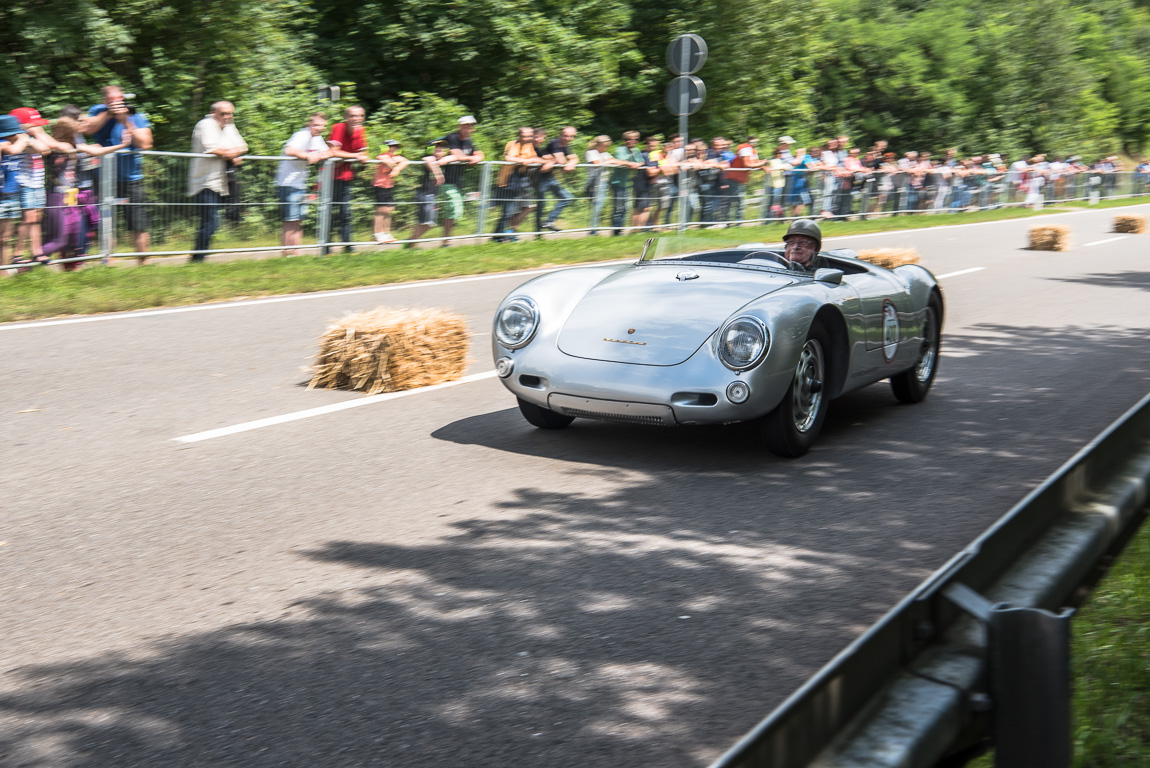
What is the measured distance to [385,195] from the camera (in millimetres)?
16109

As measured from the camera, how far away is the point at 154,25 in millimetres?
19578

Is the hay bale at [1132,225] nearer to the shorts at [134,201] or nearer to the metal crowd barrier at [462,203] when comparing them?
the metal crowd barrier at [462,203]

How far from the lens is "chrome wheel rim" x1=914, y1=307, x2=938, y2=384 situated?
812 cm

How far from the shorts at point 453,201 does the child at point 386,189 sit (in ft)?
3.08

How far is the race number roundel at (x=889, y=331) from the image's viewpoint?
23.9 ft

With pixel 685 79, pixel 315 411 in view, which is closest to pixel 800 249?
pixel 315 411

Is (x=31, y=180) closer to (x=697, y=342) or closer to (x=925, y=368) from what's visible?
(x=697, y=342)

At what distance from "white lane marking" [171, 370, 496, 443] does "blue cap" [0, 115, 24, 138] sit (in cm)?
584

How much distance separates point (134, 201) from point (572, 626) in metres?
10.4

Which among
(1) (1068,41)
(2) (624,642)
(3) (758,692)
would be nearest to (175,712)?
(2) (624,642)

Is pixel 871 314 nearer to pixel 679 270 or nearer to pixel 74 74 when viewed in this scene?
pixel 679 270

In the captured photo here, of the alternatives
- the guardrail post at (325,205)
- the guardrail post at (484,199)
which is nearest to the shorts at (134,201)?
the guardrail post at (325,205)

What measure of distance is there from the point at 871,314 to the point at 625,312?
1.55 m

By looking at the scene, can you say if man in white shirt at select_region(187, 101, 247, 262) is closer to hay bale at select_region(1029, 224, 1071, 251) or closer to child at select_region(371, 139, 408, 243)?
child at select_region(371, 139, 408, 243)
